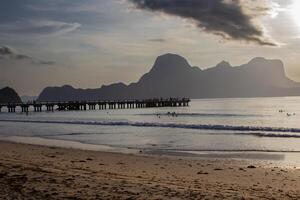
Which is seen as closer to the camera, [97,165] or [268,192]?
[268,192]

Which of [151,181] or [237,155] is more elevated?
[151,181]

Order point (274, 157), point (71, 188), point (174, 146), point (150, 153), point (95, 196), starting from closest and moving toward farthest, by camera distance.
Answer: point (95, 196) < point (71, 188) < point (274, 157) < point (150, 153) < point (174, 146)

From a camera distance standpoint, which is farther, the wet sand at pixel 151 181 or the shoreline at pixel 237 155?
the shoreline at pixel 237 155

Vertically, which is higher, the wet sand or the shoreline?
the wet sand

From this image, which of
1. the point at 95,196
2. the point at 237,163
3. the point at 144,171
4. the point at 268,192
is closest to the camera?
the point at 95,196

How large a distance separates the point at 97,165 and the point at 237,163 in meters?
4.91

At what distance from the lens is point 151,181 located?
9531 mm

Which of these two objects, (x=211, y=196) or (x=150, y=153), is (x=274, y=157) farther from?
(x=211, y=196)

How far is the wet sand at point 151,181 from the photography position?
25.9ft

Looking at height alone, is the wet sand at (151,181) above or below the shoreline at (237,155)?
above

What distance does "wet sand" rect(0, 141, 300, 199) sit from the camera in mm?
7883

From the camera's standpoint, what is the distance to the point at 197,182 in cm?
986

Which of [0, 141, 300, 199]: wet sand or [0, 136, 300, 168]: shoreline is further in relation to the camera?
[0, 136, 300, 168]: shoreline

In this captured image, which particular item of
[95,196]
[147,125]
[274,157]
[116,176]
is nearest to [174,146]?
[274,157]
